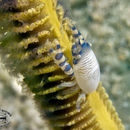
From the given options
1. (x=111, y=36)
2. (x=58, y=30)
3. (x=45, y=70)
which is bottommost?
(x=45, y=70)

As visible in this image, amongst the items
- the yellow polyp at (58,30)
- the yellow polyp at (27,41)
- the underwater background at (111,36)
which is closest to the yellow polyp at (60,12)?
the yellow polyp at (58,30)

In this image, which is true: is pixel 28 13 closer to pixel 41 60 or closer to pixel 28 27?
pixel 28 27

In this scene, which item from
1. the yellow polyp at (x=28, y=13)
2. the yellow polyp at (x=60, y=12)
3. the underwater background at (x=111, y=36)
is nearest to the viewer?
the yellow polyp at (x=28, y=13)

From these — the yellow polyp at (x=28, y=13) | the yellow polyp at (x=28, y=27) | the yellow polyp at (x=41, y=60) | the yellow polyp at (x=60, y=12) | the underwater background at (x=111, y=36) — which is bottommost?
the yellow polyp at (x=41, y=60)

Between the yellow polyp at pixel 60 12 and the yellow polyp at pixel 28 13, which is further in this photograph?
the yellow polyp at pixel 60 12

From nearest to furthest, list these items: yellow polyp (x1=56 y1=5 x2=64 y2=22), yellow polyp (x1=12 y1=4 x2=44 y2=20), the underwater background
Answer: yellow polyp (x1=12 y1=4 x2=44 y2=20), yellow polyp (x1=56 y1=5 x2=64 y2=22), the underwater background

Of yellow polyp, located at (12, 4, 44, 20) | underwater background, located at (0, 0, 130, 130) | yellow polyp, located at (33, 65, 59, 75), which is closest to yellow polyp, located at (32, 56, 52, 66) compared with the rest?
yellow polyp, located at (33, 65, 59, 75)

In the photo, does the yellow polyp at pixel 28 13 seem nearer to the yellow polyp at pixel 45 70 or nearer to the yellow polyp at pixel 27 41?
the yellow polyp at pixel 27 41

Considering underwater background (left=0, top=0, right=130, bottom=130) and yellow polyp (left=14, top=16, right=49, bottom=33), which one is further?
underwater background (left=0, top=0, right=130, bottom=130)

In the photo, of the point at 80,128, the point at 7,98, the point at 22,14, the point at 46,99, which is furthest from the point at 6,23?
the point at 7,98

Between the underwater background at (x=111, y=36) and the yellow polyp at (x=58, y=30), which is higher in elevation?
the underwater background at (x=111, y=36)

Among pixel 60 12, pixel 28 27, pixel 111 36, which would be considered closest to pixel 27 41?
pixel 28 27

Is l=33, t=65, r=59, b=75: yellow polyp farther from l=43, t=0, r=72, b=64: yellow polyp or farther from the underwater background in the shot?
the underwater background
